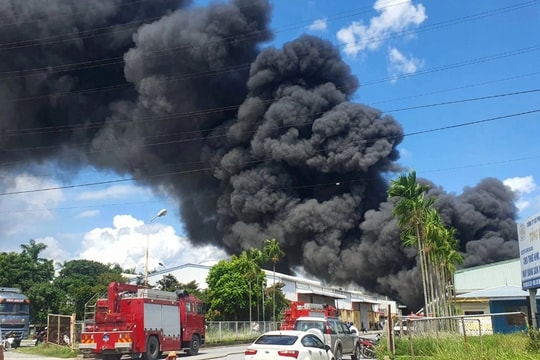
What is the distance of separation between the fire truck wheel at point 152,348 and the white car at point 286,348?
784cm

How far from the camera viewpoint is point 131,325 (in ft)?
61.4

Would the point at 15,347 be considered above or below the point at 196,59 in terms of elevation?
below

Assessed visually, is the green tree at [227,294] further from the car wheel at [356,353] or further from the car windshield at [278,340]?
the car windshield at [278,340]

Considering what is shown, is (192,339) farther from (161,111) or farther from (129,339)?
(161,111)

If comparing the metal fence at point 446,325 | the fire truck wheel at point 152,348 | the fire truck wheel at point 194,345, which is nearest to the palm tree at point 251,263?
the metal fence at point 446,325

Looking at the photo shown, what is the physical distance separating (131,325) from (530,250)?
42.2ft

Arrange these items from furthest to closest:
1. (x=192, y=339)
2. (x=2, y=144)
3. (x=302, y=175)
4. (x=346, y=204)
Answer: (x=302, y=175)
(x=346, y=204)
(x=2, y=144)
(x=192, y=339)

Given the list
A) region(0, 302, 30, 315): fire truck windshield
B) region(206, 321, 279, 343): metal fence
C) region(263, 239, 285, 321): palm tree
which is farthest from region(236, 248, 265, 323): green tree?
region(0, 302, 30, 315): fire truck windshield

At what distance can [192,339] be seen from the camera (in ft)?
76.0

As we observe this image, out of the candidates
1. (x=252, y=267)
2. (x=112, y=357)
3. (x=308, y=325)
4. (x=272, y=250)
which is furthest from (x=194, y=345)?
(x=272, y=250)

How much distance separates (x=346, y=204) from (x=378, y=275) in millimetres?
6695

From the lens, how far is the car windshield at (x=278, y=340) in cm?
1247

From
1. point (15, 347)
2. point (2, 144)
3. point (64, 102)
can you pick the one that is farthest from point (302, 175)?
point (15, 347)

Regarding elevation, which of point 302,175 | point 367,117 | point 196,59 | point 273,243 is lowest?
point 273,243
